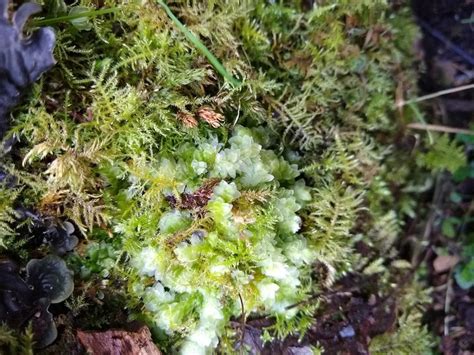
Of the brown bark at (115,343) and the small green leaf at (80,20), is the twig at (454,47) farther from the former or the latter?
the brown bark at (115,343)

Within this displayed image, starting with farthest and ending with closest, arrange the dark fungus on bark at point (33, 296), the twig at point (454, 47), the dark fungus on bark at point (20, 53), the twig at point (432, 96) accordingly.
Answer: the twig at point (454, 47)
the twig at point (432, 96)
the dark fungus on bark at point (33, 296)
the dark fungus on bark at point (20, 53)

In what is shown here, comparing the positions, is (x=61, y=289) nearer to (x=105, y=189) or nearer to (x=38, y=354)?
(x=38, y=354)

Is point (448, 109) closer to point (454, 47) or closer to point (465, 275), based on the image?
point (454, 47)

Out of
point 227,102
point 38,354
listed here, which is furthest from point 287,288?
point 38,354

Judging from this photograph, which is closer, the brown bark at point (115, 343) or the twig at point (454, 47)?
the brown bark at point (115, 343)

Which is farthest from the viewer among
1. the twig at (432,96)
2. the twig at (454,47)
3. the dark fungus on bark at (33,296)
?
the twig at (454,47)

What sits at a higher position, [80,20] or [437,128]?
[80,20]

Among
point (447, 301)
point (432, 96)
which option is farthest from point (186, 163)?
point (447, 301)

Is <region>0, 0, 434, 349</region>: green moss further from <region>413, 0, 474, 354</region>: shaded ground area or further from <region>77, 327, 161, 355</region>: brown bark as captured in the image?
<region>413, 0, 474, 354</region>: shaded ground area

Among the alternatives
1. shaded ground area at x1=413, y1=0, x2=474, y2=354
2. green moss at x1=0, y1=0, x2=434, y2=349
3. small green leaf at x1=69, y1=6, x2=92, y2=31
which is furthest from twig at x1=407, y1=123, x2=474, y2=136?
small green leaf at x1=69, y1=6, x2=92, y2=31

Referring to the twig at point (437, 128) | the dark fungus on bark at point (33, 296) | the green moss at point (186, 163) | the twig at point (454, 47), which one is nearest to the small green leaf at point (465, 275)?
the twig at point (437, 128)
